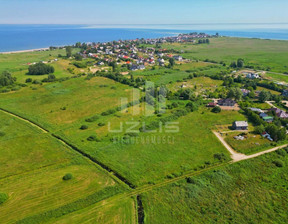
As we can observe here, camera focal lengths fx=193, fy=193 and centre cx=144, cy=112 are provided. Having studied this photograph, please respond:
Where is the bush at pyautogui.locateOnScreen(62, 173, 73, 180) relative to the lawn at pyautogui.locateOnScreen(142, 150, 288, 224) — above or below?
above

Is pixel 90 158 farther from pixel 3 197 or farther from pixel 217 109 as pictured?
pixel 217 109

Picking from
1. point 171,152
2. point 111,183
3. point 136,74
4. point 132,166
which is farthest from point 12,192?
point 136,74

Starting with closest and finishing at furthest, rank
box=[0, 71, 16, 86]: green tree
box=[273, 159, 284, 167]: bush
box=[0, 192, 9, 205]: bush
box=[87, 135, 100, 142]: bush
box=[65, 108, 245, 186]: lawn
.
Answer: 1. box=[0, 192, 9, 205]: bush
2. box=[65, 108, 245, 186]: lawn
3. box=[273, 159, 284, 167]: bush
4. box=[87, 135, 100, 142]: bush
5. box=[0, 71, 16, 86]: green tree

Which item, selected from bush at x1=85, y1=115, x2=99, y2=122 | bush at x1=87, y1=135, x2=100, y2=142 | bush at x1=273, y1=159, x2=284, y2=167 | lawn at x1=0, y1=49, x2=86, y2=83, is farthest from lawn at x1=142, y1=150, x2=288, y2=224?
lawn at x1=0, y1=49, x2=86, y2=83

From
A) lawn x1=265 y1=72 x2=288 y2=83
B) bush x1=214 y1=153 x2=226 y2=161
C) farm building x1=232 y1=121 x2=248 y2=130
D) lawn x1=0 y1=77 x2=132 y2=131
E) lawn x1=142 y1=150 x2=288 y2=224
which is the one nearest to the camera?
lawn x1=142 y1=150 x2=288 y2=224

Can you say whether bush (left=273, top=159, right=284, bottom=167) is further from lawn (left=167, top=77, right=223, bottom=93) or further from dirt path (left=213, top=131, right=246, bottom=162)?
lawn (left=167, top=77, right=223, bottom=93)

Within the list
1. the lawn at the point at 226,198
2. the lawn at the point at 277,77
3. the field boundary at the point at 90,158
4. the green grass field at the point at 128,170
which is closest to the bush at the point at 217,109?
the green grass field at the point at 128,170
